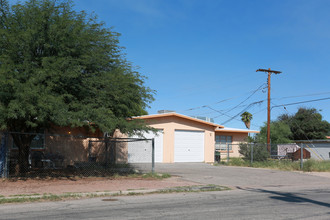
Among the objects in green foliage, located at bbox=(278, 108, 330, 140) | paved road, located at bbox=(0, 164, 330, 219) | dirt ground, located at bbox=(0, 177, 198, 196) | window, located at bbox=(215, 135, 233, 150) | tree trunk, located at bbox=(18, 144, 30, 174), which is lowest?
paved road, located at bbox=(0, 164, 330, 219)

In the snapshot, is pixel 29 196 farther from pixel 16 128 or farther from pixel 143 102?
pixel 143 102

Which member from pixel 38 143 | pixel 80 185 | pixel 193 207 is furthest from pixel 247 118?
pixel 193 207

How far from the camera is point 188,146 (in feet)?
85.4

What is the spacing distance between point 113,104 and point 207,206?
6703 mm

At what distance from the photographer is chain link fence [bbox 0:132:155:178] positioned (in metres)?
15.6

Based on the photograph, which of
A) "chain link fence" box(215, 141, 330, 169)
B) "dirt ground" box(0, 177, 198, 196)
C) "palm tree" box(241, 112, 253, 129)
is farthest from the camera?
"palm tree" box(241, 112, 253, 129)

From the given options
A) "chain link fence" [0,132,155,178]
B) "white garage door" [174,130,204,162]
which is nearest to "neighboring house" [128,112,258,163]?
"white garage door" [174,130,204,162]

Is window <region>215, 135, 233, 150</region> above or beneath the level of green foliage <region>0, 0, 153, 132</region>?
beneath

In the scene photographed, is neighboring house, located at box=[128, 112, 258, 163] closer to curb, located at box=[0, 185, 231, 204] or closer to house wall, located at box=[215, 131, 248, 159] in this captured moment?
house wall, located at box=[215, 131, 248, 159]

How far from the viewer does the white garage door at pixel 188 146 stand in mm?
25484

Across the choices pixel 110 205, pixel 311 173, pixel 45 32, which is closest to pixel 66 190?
pixel 110 205

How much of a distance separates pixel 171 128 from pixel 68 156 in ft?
25.4

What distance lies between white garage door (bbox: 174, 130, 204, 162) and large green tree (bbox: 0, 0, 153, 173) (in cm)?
1018

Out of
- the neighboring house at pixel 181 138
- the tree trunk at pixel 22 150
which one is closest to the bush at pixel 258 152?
the neighboring house at pixel 181 138
